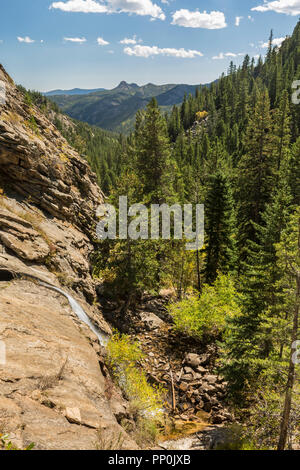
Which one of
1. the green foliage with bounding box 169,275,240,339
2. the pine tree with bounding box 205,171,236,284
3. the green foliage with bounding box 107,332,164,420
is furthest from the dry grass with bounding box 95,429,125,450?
the pine tree with bounding box 205,171,236,284

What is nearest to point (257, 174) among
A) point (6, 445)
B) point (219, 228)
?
point (219, 228)

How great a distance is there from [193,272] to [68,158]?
49.8 feet

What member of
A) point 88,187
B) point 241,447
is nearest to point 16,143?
point 88,187

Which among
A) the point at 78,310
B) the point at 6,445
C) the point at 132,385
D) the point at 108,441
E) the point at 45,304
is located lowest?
the point at 132,385

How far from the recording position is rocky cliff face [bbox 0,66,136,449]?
6.28 m

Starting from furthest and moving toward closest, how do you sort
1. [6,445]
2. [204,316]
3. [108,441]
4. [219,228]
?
1. [219,228]
2. [204,316]
3. [108,441]
4. [6,445]

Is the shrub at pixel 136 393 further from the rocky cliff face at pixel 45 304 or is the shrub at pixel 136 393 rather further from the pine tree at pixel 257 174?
the pine tree at pixel 257 174

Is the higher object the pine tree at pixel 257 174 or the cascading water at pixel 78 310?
the pine tree at pixel 257 174

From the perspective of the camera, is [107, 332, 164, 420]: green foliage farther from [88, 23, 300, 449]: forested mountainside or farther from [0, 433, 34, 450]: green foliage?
[0, 433, 34, 450]: green foliage

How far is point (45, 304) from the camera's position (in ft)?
34.5

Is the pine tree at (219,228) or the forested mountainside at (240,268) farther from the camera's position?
the pine tree at (219,228)

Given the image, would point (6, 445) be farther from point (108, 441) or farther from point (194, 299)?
point (194, 299)

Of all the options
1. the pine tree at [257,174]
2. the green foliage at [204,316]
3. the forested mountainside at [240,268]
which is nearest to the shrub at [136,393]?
the forested mountainside at [240,268]

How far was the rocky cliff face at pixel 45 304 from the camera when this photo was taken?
628 centimetres
